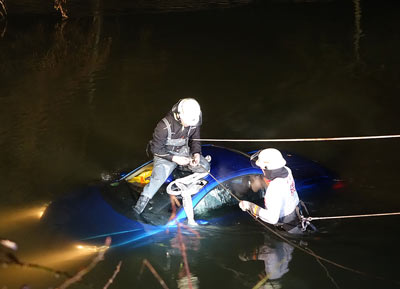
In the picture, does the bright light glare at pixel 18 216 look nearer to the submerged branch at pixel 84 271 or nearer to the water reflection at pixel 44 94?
the water reflection at pixel 44 94

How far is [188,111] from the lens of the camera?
4633mm

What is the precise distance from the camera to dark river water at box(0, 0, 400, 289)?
4.60 metres

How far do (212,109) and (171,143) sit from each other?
4.79 m

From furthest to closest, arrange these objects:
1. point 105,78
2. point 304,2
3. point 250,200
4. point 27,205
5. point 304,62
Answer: point 304,2, point 304,62, point 105,78, point 27,205, point 250,200

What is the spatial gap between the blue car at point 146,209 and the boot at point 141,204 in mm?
48

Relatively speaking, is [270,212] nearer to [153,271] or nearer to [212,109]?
[153,271]

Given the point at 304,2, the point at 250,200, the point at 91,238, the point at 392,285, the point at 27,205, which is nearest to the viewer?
the point at 392,285

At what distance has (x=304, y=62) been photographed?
1255 centimetres

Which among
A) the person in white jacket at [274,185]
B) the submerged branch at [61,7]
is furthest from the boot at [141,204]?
the submerged branch at [61,7]

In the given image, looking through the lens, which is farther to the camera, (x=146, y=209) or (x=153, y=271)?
(x=146, y=209)

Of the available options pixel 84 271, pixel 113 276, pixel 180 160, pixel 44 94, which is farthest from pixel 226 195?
pixel 44 94

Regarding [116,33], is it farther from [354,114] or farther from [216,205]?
[216,205]

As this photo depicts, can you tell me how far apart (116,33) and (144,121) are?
8.86 m

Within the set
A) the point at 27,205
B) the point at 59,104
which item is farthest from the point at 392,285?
the point at 59,104
